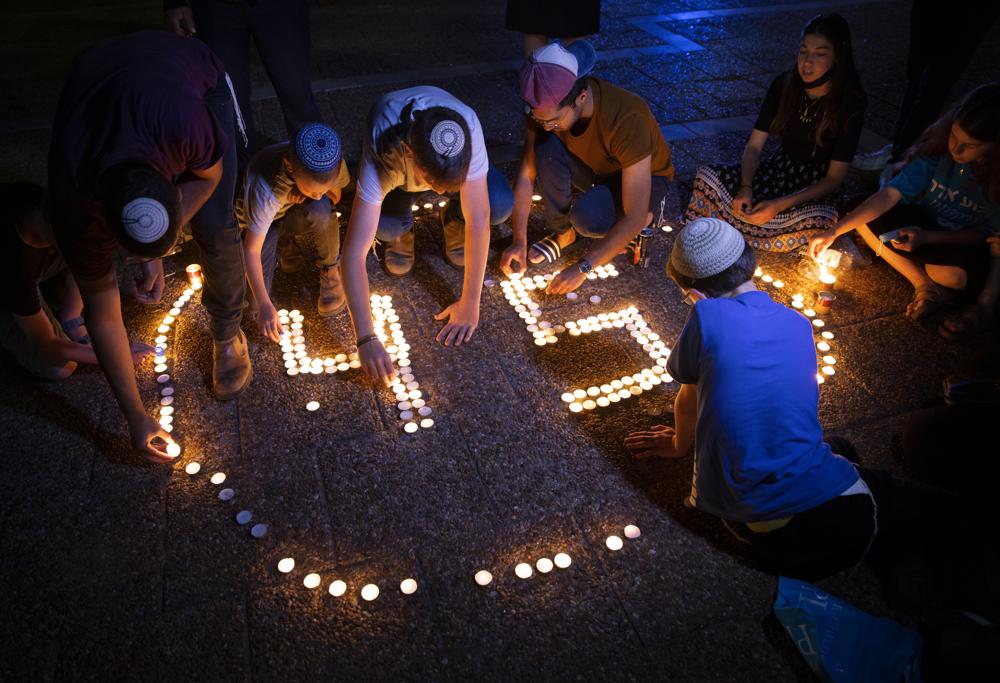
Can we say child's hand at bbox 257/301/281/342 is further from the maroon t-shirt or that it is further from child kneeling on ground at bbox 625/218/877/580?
child kneeling on ground at bbox 625/218/877/580

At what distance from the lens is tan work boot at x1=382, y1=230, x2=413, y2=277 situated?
3.62m

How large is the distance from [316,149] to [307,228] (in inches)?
30.4

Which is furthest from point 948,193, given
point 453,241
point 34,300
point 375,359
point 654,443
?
point 34,300

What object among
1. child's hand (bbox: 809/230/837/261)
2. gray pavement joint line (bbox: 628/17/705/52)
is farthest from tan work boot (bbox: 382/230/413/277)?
gray pavement joint line (bbox: 628/17/705/52)

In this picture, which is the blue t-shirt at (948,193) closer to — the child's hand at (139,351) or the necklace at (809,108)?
the necklace at (809,108)

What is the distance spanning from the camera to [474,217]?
2.82 m

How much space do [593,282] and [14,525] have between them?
290 centimetres

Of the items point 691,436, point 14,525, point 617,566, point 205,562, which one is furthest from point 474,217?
point 14,525

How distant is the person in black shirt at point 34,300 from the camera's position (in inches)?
101

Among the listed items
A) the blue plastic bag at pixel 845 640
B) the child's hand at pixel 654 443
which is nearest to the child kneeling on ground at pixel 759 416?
the blue plastic bag at pixel 845 640

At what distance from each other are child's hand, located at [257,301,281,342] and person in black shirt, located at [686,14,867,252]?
2.69 meters

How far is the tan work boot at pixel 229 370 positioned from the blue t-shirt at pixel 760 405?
2.01 m

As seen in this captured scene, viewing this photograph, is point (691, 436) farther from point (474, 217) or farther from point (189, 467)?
point (189, 467)

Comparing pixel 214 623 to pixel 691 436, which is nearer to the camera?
pixel 214 623
